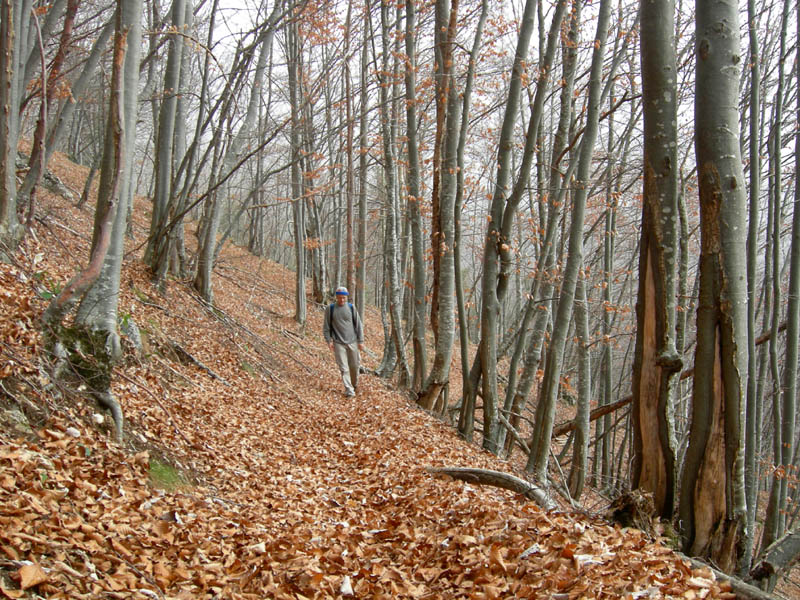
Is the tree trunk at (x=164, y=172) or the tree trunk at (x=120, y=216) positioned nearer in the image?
the tree trunk at (x=120, y=216)

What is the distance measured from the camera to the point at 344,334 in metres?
10.4

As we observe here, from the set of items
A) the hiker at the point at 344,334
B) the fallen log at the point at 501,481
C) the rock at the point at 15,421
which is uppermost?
the hiker at the point at 344,334

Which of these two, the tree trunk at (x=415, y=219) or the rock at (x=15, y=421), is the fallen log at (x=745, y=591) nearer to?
the rock at (x=15, y=421)

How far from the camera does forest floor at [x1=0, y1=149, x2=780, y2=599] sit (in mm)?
2928

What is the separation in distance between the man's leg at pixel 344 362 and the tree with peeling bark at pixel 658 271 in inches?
273

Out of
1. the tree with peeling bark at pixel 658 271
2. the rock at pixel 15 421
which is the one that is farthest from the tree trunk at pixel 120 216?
the tree with peeling bark at pixel 658 271

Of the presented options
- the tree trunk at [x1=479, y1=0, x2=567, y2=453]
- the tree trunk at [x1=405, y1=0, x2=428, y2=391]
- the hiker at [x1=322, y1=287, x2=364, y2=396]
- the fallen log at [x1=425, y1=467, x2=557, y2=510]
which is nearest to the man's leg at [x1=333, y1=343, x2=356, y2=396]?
the hiker at [x1=322, y1=287, x2=364, y2=396]

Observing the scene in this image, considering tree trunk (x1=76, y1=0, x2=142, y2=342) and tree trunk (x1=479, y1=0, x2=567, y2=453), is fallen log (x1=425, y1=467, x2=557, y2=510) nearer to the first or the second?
tree trunk (x1=479, y1=0, x2=567, y2=453)

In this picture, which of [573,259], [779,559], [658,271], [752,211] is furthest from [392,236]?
[779,559]

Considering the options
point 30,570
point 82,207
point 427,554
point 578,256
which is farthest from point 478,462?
point 82,207

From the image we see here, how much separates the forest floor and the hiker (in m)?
2.64

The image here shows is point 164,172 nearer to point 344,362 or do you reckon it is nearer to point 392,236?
point 344,362

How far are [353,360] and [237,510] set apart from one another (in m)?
6.08

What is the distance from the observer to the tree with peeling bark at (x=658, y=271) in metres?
3.90
